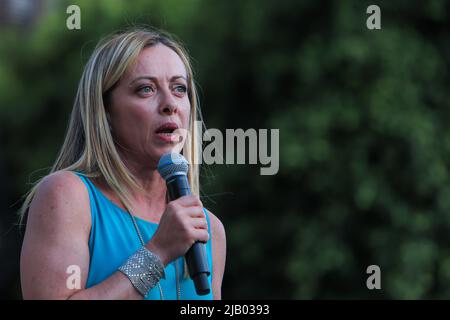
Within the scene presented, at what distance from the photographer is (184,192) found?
8.66ft

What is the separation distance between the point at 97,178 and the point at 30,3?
44.2ft

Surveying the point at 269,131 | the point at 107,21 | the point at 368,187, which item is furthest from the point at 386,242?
the point at 107,21

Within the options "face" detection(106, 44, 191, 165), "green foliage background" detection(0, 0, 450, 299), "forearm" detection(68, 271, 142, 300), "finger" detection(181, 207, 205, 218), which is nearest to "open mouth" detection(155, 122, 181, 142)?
"face" detection(106, 44, 191, 165)

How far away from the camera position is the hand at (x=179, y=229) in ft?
7.84

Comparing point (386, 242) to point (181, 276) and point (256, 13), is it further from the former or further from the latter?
point (181, 276)

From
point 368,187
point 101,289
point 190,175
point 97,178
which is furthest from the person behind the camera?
point 368,187

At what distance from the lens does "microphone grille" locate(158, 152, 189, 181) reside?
2697mm

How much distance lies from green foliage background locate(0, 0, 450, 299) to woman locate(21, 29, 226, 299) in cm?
518

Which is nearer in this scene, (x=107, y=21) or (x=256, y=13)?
(x=256, y=13)

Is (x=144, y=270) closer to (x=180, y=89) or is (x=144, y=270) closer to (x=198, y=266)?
(x=198, y=266)

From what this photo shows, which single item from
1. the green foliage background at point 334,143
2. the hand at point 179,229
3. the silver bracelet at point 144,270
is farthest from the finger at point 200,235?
the green foliage background at point 334,143

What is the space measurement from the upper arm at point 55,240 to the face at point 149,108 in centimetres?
31

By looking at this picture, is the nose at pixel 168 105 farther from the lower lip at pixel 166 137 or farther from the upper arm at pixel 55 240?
the upper arm at pixel 55 240

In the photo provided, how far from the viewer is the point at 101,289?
7.84 feet
